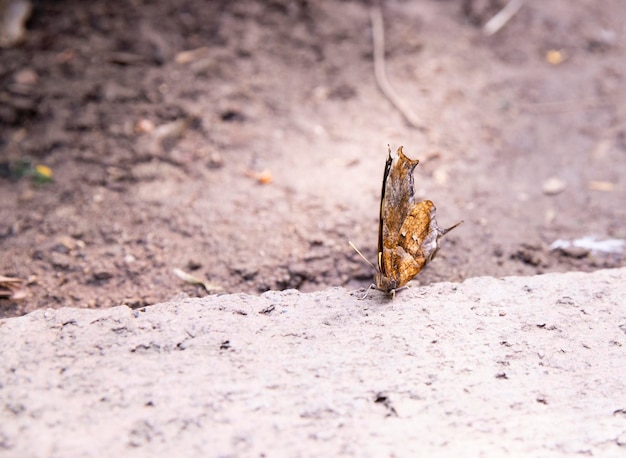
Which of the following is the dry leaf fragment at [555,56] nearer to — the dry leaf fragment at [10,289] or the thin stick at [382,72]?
the thin stick at [382,72]

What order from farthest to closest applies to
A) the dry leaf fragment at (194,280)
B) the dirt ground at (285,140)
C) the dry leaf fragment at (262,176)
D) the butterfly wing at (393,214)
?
the dry leaf fragment at (262,176)
the dirt ground at (285,140)
the dry leaf fragment at (194,280)
the butterfly wing at (393,214)

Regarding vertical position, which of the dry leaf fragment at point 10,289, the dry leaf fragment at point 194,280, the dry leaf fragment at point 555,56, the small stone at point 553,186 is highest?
the dry leaf fragment at point 555,56

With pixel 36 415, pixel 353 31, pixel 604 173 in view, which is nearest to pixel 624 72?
pixel 604 173

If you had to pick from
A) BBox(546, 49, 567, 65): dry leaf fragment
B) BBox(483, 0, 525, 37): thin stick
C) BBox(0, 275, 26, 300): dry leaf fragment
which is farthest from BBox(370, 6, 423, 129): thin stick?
BBox(0, 275, 26, 300): dry leaf fragment

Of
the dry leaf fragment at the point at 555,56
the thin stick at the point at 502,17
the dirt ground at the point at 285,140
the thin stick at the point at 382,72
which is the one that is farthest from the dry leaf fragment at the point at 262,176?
the dry leaf fragment at the point at 555,56

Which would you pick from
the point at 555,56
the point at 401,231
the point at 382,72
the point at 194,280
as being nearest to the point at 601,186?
the point at 555,56

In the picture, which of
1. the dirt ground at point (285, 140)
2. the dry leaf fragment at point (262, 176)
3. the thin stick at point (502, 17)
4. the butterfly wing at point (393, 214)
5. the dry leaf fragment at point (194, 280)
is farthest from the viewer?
A: the thin stick at point (502, 17)

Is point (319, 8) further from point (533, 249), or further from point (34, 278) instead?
point (34, 278)
